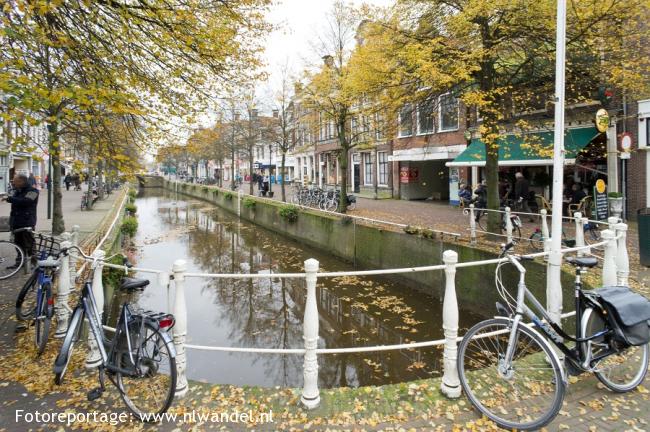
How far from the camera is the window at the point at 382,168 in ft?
90.6

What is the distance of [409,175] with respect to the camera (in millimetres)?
24984

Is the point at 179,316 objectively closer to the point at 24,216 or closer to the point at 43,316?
the point at 43,316

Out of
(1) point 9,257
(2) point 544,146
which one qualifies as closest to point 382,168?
(2) point 544,146

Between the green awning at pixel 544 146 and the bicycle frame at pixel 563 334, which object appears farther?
the green awning at pixel 544 146

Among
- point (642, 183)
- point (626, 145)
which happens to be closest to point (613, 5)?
point (626, 145)

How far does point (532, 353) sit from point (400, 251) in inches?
322

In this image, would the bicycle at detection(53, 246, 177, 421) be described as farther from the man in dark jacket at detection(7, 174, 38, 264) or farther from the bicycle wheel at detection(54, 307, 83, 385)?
the man in dark jacket at detection(7, 174, 38, 264)

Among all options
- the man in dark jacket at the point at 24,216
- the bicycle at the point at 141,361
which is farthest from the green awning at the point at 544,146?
the man in dark jacket at the point at 24,216

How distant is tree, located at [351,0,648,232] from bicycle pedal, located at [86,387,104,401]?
314 inches

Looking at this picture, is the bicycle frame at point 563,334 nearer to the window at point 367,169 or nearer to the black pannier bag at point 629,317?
the black pannier bag at point 629,317

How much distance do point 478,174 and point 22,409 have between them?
19.6m

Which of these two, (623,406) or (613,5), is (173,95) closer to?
(623,406)

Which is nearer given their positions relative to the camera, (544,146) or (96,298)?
(96,298)

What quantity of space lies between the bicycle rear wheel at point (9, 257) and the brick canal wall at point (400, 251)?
891 centimetres
